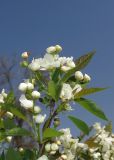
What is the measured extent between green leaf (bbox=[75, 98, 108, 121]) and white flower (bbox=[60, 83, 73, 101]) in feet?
0.19

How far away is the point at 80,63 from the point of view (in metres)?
1.93

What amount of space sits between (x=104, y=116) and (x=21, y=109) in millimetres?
320

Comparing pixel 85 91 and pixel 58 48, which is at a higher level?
pixel 58 48

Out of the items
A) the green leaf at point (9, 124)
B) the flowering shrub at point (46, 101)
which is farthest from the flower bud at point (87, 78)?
the green leaf at point (9, 124)

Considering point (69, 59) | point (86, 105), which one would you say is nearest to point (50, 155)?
point (86, 105)

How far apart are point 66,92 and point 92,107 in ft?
0.39

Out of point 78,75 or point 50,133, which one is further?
point 78,75

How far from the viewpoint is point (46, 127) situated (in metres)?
1.77

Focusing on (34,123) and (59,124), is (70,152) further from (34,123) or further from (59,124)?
(34,123)

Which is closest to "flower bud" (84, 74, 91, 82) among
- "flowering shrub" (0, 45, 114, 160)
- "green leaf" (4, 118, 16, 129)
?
"flowering shrub" (0, 45, 114, 160)

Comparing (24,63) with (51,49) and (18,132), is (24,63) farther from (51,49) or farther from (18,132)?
(18,132)

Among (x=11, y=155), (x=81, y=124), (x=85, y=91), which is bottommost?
(x=11, y=155)

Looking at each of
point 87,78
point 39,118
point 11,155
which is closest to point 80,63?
point 87,78

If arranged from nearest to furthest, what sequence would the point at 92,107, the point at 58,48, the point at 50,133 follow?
the point at 50,133, the point at 92,107, the point at 58,48
